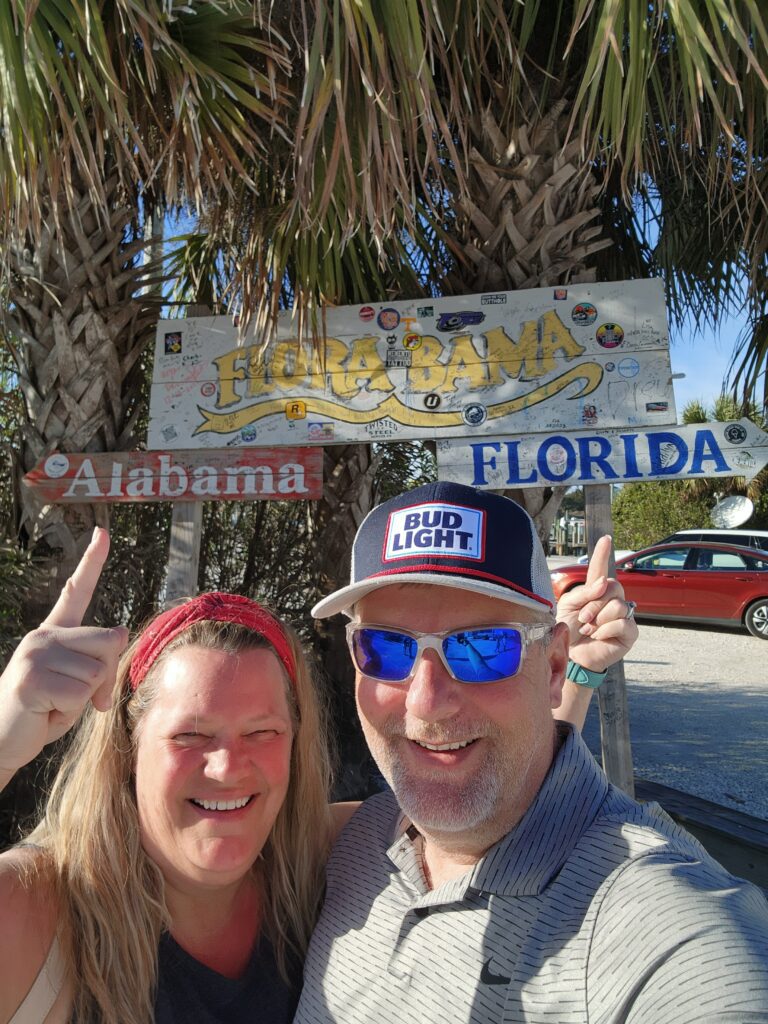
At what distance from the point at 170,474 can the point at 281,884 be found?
2687mm

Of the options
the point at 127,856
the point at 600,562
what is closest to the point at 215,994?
the point at 127,856

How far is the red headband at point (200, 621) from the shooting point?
1.84 m

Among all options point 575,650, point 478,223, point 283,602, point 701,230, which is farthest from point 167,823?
point 701,230

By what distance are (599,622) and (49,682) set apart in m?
1.34

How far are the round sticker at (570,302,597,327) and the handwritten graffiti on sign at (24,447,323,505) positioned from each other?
141cm

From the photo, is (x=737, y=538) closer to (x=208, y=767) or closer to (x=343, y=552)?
(x=343, y=552)

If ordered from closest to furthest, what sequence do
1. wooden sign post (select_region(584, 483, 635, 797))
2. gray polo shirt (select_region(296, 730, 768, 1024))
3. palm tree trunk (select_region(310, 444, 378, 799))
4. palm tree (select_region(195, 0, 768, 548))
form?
1. gray polo shirt (select_region(296, 730, 768, 1024))
2. palm tree (select_region(195, 0, 768, 548))
3. wooden sign post (select_region(584, 483, 635, 797))
4. palm tree trunk (select_region(310, 444, 378, 799))

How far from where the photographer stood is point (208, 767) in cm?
167

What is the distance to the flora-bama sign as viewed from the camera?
3.74 m

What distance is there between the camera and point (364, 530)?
1.79 metres

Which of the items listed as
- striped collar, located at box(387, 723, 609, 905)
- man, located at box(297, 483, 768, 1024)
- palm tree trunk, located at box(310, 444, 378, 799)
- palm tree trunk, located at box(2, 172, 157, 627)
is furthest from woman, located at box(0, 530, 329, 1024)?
palm tree trunk, located at box(310, 444, 378, 799)

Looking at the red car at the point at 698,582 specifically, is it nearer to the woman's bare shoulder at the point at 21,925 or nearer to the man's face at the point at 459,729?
the man's face at the point at 459,729

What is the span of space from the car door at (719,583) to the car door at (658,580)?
15cm

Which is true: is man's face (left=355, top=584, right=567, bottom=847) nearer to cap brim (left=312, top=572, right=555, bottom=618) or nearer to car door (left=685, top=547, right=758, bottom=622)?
cap brim (left=312, top=572, right=555, bottom=618)
